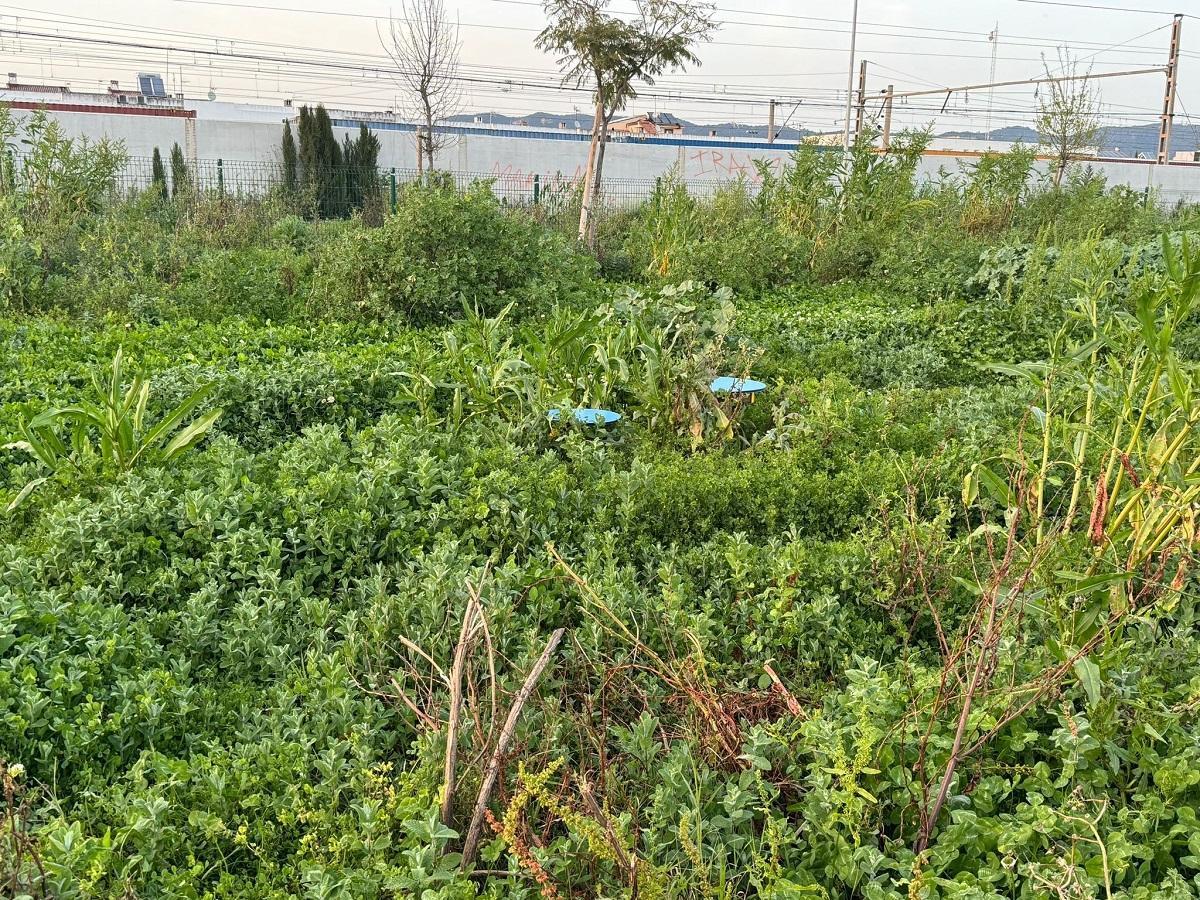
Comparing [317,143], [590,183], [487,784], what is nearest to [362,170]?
[317,143]

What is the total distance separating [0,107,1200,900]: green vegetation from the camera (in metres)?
1.99

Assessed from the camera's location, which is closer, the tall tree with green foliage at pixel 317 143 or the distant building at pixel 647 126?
the tall tree with green foliage at pixel 317 143

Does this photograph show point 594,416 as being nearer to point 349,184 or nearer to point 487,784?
point 487,784

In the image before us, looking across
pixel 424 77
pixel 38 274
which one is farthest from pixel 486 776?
pixel 424 77

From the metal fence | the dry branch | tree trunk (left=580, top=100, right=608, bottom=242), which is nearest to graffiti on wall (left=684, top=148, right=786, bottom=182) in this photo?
the metal fence

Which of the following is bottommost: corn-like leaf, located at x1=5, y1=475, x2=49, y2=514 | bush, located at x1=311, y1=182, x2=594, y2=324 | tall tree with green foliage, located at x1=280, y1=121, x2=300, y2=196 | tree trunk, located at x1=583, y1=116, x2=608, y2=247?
corn-like leaf, located at x1=5, y1=475, x2=49, y2=514

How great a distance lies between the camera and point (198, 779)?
2170 mm

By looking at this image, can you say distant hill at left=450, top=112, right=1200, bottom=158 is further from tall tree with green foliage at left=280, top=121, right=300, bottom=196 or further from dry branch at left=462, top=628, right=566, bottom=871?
dry branch at left=462, top=628, right=566, bottom=871

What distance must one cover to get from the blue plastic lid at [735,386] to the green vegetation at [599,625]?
0.33ft

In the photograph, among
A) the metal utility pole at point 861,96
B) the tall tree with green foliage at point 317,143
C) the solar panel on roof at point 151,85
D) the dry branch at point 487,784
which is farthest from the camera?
the solar panel on roof at point 151,85

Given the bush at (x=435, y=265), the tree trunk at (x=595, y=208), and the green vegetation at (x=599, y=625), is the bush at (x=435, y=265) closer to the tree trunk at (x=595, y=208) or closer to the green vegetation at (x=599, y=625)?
the green vegetation at (x=599, y=625)

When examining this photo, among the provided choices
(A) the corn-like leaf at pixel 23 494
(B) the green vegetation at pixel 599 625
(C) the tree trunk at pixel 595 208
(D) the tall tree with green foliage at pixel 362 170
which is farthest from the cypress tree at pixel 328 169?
(A) the corn-like leaf at pixel 23 494

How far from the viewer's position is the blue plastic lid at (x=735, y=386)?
490 centimetres

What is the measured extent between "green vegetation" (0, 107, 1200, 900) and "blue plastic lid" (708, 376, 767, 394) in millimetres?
101
